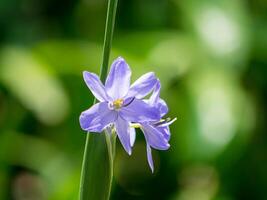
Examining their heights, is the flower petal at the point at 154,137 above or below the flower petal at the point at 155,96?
below

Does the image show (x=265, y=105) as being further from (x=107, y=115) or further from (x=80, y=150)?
(x=107, y=115)

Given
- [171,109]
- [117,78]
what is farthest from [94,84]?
[171,109]

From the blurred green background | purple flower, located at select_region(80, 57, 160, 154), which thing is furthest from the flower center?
the blurred green background

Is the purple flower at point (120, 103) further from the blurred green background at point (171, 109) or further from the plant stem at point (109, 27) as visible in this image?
the blurred green background at point (171, 109)

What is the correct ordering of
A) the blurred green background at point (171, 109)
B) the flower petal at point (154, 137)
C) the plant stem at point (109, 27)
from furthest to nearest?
the blurred green background at point (171, 109)
the flower petal at point (154, 137)
the plant stem at point (109, 27)

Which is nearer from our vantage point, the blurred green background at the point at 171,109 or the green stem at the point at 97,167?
the green stem at the point at 97,167

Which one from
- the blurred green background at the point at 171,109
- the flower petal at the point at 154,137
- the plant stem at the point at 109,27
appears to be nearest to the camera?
the plant stem at the point at 109,27

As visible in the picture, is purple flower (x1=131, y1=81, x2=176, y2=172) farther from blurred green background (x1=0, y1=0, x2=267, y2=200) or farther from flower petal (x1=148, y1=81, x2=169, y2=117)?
blurred green background (x1=0, y1=0, x2=267, y2=200)

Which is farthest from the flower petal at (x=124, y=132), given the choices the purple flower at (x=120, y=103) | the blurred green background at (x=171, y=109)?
the blurred green background at (x=171, y=109)

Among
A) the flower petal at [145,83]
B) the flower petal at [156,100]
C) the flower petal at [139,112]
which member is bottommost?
the flower petal at [139,112]
